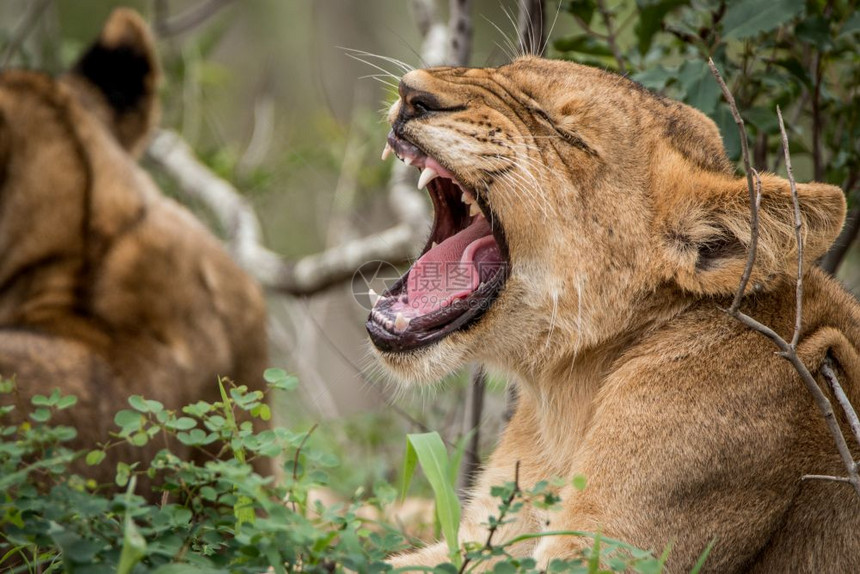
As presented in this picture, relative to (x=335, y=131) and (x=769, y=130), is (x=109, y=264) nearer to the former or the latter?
(x=769, y=130)

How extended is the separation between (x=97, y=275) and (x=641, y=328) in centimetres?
238

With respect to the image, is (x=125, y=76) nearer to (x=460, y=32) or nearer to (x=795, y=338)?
(x=460, y=32)

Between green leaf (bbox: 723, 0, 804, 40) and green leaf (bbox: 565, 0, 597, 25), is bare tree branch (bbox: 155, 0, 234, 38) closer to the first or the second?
green leaf (bbox: 565, 0, 597, 25)

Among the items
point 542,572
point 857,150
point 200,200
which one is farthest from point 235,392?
point 200,200

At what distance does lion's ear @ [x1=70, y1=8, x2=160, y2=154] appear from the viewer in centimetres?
492

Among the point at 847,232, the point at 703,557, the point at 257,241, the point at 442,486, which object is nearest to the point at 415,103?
the point at 442,486

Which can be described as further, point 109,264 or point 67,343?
point 109,264

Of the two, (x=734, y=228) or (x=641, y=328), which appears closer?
(x=734, y=228)

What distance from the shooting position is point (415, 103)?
3.10m

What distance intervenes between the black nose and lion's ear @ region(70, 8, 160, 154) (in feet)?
7.48

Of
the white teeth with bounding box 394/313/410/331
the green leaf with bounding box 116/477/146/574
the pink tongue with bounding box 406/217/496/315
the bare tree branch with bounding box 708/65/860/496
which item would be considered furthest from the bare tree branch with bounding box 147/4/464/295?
the green leaf with bounding box 116/477/146/574

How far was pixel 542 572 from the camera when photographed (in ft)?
7.64

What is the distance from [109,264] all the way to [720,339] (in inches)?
102

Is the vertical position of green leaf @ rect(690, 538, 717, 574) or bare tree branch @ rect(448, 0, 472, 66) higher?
bare tree branch @ rect(448, 0, 472, 66)
